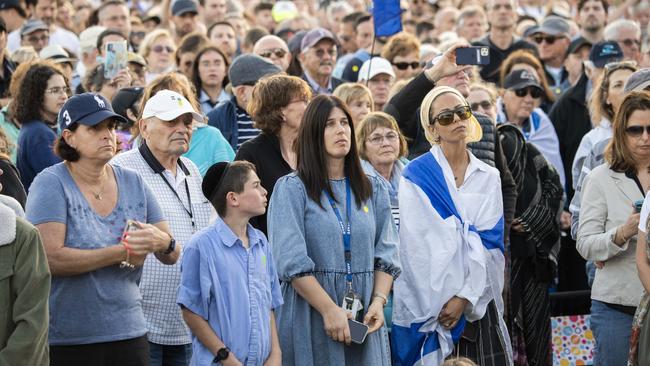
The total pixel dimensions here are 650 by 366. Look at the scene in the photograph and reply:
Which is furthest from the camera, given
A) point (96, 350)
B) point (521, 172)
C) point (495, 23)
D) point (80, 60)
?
point (495, 23)

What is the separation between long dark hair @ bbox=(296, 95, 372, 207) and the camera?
675 cm

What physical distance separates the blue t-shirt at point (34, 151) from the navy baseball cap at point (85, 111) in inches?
75.8

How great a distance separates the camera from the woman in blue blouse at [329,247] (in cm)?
654

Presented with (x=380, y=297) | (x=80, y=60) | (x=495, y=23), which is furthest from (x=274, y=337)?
(x=495, y=23)

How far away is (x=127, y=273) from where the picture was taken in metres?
6.35

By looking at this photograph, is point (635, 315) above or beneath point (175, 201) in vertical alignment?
beneath

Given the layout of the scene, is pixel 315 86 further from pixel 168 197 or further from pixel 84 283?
pixel 84 283

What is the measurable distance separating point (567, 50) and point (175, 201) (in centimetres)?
779

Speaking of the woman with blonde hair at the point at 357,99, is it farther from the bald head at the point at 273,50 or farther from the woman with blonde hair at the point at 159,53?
the woman with blonde hair at the point at 159,53

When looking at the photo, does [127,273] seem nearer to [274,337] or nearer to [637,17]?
[274,337]

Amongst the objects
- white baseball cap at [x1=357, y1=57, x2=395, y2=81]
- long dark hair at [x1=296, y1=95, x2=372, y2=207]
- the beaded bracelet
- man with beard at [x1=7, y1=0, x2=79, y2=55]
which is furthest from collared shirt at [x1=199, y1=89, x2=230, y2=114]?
the beaded bracelet

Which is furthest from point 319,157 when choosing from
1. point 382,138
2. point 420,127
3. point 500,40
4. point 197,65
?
point 500,40

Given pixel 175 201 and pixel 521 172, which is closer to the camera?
pixel 175 201

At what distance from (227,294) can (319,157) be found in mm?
1038
